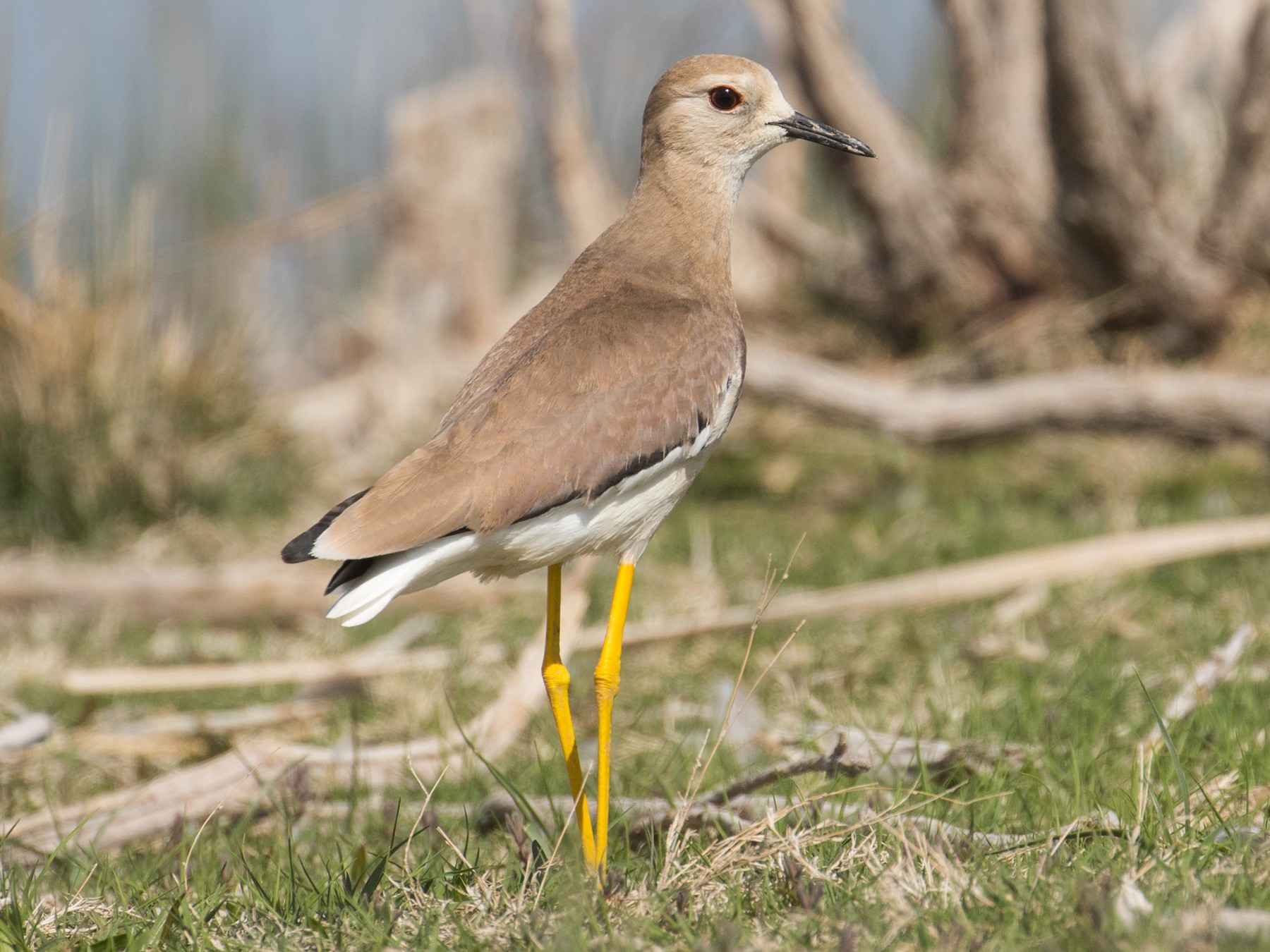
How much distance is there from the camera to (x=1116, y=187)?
21.1ft

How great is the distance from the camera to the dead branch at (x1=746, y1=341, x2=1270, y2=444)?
231 inches

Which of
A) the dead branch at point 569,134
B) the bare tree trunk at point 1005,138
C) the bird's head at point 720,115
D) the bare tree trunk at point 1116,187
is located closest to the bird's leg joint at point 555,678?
the bird's head at point 720,115

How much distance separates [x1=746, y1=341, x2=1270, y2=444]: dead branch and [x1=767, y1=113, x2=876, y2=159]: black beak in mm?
2950

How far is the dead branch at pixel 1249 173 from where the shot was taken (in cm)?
638

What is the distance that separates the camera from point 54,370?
20.0 feet

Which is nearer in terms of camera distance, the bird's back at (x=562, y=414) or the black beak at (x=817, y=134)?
the bird's back at (x=562, y=414)

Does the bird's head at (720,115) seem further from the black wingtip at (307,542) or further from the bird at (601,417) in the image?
the black wingtip at (307,542)

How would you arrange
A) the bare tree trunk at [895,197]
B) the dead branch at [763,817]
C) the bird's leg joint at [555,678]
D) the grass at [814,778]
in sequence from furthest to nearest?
the bare tree trunk at [895,197]
the bird's leg joint at [555,678]
the dead branch at [763,817]
the grass at [814,778]

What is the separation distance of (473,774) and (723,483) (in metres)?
3.78

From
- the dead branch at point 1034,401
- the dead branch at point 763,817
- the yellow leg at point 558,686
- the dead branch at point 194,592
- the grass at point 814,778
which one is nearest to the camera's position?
the grass at point 814,778

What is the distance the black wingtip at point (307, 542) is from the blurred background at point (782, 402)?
3.26 feet

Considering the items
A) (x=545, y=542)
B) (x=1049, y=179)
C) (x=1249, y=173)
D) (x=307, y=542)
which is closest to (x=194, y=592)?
(x=307, y=542)

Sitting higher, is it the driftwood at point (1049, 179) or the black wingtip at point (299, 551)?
the black wingtip at point (299, 551)

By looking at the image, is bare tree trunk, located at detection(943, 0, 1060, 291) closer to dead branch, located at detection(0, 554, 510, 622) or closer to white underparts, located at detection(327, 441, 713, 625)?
dead branch, located at detection(0, 554, 510, 622)
